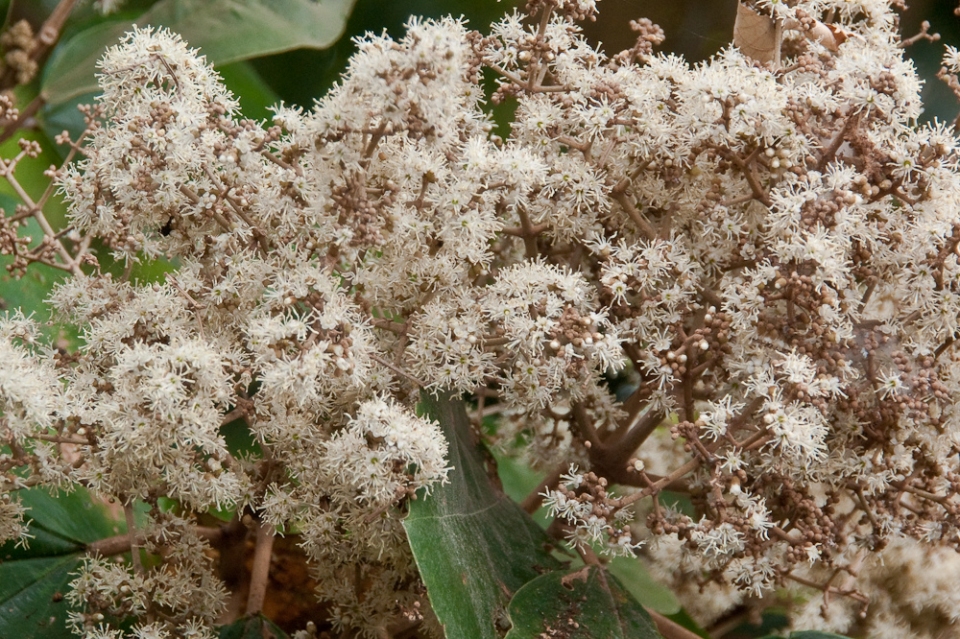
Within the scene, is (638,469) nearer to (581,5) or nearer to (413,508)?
(413,508)

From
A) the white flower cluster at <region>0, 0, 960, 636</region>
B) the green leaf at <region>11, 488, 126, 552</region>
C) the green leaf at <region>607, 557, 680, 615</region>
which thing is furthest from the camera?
the green leaf at <region>607, 557, 680, 615</region>

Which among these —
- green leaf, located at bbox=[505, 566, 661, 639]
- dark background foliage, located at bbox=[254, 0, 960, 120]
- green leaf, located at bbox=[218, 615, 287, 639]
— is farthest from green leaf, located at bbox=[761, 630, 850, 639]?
dark background foliage, located at bbox=[254, 0, 960, 120]

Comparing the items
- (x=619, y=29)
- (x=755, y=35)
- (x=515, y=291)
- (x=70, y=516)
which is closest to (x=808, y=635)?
(x=515, y=291)

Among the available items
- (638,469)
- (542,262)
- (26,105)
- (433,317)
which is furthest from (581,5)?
(26,105)

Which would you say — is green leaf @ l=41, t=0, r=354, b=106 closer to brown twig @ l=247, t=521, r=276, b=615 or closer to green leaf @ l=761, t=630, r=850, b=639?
brown twig @ l=247, t=521, r=276, b=615

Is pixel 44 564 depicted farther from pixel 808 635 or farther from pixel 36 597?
pixel 808 635
